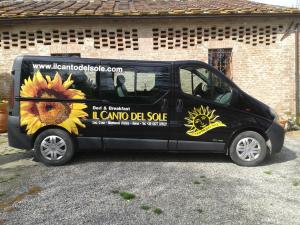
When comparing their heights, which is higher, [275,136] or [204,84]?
[204,84]

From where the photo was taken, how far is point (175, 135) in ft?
18.5

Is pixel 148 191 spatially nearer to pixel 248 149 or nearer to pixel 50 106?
pixel 248 149

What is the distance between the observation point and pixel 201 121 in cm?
563

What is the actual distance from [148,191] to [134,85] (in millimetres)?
2006

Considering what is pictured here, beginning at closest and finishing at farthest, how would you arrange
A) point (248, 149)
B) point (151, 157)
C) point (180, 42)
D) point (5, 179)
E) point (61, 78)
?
point (5, 179) → point (61, 78) → point (248, 149) → point (151, 157) → point (180, 42)

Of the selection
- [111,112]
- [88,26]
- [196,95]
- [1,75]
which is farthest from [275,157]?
[1,75]

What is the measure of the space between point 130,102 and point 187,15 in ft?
16.4

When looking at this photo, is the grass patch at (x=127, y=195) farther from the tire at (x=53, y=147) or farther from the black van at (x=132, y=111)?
the tire at (x=53, y=147)

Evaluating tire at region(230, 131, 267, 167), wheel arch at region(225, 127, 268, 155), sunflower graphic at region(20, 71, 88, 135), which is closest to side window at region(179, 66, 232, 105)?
wheel arch at region(225, 127, 268, 155)

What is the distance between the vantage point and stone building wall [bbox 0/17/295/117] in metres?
9.48

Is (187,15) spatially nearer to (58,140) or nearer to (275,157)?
(275,157)

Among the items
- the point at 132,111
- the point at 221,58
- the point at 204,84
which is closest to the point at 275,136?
the point at 204,84

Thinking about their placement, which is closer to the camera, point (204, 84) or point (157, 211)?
point (157, 211)

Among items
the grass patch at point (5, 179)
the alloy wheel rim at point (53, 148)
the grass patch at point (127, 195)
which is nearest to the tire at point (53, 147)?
the alloy wheel rim at point (53, 148)
